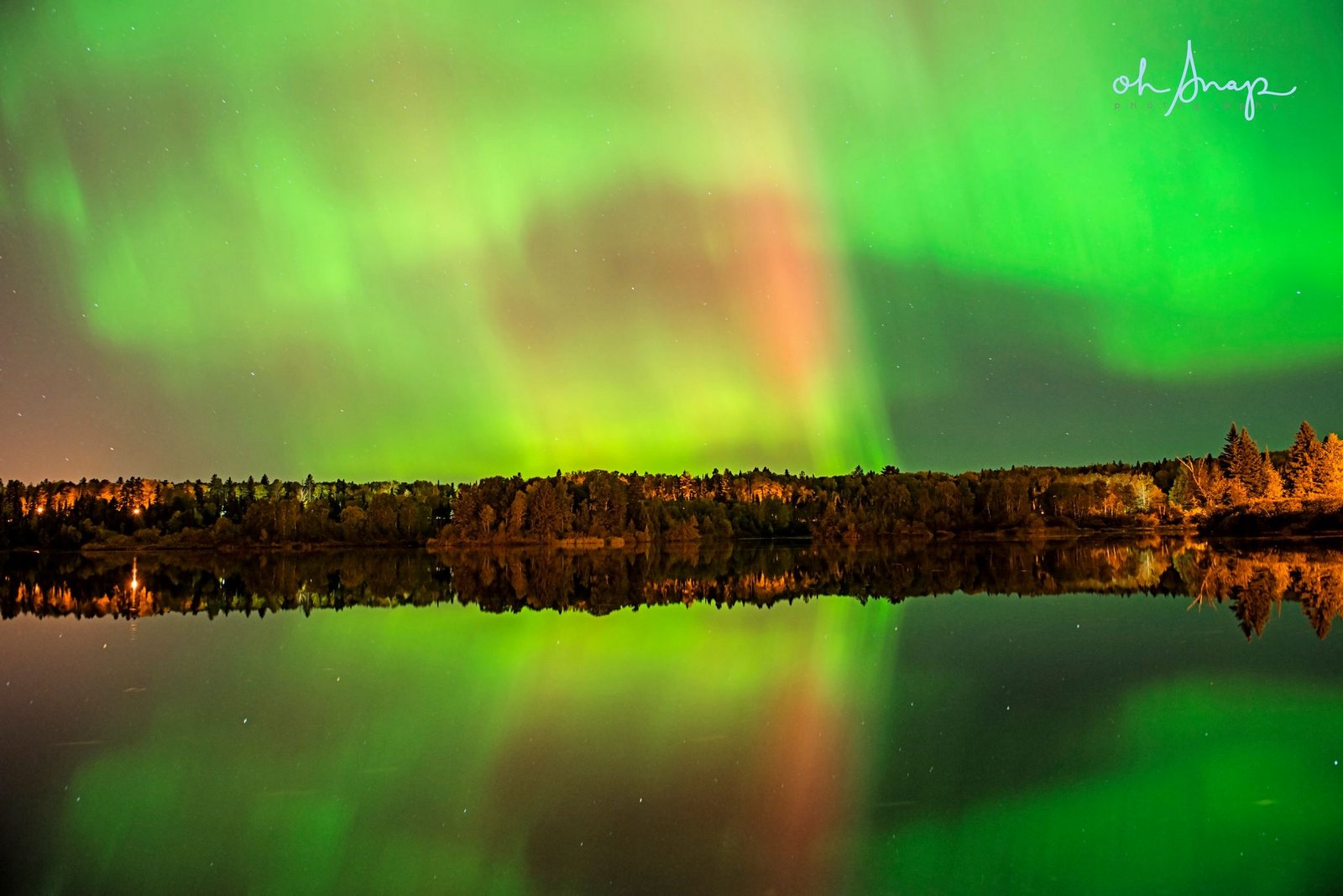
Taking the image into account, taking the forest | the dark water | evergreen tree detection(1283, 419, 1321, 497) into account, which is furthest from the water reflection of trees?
the forest

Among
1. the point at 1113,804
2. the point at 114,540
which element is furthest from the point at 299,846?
the point at 114,540

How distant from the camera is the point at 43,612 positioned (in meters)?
55.7

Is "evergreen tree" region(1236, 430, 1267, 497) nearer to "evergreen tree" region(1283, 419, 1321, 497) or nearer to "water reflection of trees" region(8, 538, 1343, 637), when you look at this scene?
"evergreen tree" region(1283, 419, 1321, 497)

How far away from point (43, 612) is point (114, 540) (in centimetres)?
11366

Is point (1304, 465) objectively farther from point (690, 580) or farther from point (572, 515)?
point (572, 515)

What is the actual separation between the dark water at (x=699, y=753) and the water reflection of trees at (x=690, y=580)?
8355mm

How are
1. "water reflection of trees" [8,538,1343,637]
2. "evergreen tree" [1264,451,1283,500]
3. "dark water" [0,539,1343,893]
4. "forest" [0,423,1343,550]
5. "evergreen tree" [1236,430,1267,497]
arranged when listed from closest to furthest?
"dark water" [0,539,1343,893]
"water reflection of trees" [8,538,1343,637]
"evergreen tree" [1264,451,1283,500]
"evergreen tree" [1236,430,1267,497]
"forest" [0,423,1343,550]

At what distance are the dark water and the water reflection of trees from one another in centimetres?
836

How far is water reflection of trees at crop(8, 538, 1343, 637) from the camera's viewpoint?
5116cm

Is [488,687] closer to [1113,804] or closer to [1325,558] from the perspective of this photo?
[1113,804]

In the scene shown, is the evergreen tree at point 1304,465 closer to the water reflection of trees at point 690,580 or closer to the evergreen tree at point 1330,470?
the evergreen tree at point 1330,470

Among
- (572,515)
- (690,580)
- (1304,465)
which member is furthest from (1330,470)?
(572,515)

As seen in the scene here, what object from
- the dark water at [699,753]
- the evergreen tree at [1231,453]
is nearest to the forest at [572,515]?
the evergreen tree at [1231,453]

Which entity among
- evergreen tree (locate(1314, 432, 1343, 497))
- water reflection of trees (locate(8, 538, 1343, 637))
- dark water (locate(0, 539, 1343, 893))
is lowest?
dark water (locate(0, 539, 1343, 893))
